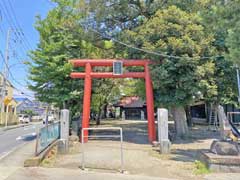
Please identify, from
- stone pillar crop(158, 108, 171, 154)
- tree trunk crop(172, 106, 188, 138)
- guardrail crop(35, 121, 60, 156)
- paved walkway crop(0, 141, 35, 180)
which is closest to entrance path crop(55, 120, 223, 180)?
stone pillar crop(158, 108, 171, 154)

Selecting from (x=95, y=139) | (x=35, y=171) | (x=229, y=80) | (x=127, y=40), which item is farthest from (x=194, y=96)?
(x=35, y=171)

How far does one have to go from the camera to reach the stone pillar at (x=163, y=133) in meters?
12.1

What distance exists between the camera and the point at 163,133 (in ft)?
41.3

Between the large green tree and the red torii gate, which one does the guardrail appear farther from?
the large green tree

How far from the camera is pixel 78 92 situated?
18.2 metres

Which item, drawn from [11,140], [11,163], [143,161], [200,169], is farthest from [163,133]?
[11,140]

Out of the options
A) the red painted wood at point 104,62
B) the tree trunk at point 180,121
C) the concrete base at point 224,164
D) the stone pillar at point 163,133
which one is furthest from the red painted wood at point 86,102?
the concrete base at point 224,164

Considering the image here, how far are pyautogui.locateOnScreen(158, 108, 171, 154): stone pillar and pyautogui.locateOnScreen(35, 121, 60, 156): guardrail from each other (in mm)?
4680

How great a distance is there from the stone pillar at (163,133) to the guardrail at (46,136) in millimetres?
4680

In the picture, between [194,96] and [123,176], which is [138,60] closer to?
[194,96]

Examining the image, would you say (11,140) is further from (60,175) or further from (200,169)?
(200,169)

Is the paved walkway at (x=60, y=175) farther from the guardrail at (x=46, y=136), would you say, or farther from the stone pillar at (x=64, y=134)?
the stone pillar at (x=64, y=134)

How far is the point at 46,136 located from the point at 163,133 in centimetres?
512

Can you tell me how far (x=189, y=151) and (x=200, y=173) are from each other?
4.42 meters
